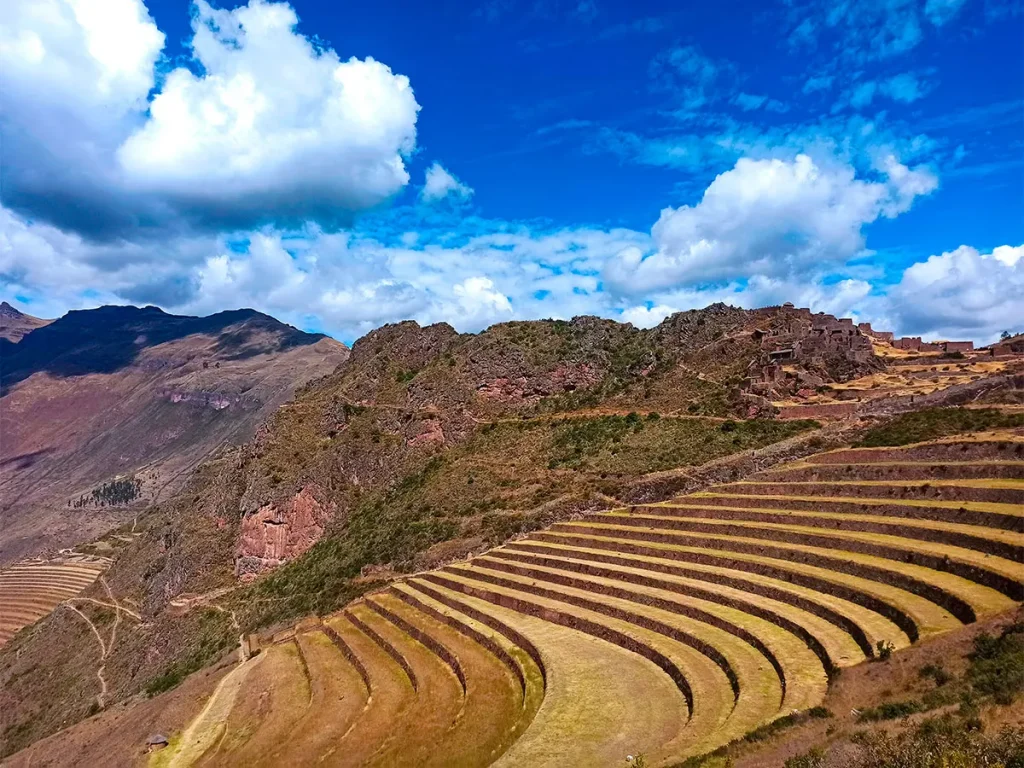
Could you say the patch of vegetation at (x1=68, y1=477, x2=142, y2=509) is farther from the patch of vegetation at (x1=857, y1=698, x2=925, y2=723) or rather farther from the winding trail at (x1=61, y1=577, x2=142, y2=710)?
the patch of vegetation at (x1=857, y1=698, x2=925, y2=723)

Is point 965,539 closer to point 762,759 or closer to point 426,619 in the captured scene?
point 762,759

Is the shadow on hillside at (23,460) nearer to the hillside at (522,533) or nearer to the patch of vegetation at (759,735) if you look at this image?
the hillside at (522,533)

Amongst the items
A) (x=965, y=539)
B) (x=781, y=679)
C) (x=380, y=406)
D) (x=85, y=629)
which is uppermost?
(x=380, y=406)

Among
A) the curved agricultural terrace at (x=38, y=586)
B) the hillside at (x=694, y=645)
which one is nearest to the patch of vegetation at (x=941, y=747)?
the hillside at (x=694, y=645)

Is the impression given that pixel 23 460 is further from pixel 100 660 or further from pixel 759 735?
pixel 759 735

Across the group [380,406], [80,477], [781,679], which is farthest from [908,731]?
[80,477]

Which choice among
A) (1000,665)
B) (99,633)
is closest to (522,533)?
(1000,665)
